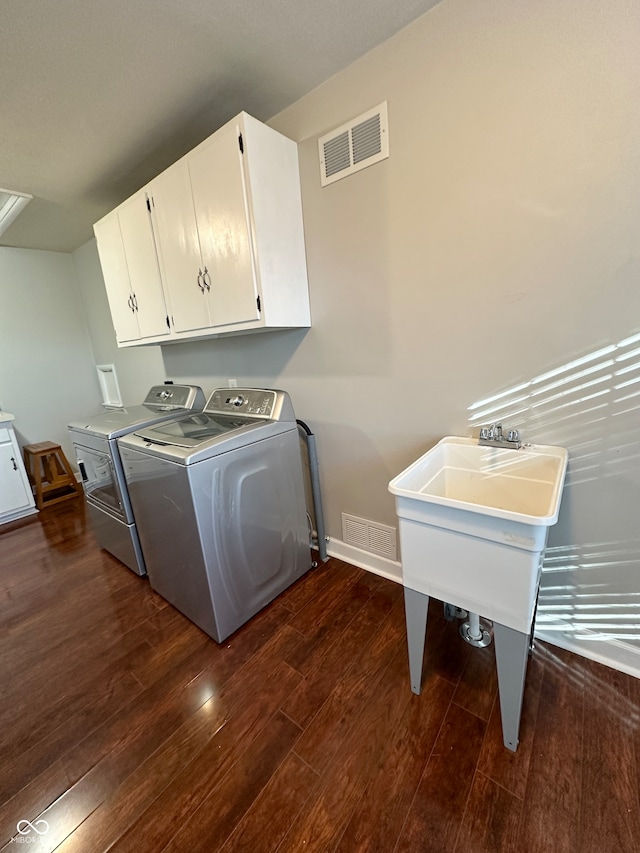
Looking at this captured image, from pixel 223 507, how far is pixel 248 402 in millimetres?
671

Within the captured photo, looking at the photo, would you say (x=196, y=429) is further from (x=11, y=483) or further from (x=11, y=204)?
(x=11, y=483)

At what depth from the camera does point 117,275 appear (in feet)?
7.65

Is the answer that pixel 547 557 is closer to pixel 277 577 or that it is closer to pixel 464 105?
pixel 277 577


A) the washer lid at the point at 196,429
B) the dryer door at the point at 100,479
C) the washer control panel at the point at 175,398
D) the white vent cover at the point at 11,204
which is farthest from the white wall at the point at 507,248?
the white vent cover at the point at 11,204

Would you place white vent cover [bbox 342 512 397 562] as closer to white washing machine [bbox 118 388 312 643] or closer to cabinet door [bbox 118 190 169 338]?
white washing machine [bbox 118 388 312 643]

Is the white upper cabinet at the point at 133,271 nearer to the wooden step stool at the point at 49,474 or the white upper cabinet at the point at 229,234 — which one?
the white upper cabinet at the point at 229,234

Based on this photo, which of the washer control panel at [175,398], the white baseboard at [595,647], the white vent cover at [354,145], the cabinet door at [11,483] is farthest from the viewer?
the cabinet door at [11,483]

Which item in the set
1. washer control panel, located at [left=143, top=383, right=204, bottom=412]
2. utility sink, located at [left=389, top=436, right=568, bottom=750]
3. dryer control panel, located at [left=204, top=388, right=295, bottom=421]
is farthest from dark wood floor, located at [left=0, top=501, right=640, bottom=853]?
washer control panel, located at [left=143, top=383, right=204, bottom=412]

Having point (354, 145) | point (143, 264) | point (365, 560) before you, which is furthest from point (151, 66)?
point (365, 560)

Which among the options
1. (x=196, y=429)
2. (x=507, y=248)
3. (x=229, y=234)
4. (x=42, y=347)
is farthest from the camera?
(x=42, y=347)

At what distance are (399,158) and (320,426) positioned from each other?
131 cm

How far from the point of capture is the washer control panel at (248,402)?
180 centimetres

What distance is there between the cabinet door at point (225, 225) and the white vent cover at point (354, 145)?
348 mm

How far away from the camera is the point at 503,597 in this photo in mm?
963
